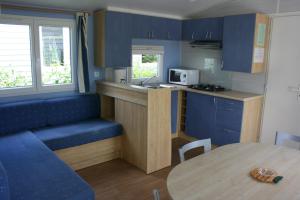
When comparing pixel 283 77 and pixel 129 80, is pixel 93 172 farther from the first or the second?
pixel 283 77

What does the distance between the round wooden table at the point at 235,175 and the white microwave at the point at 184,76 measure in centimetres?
252

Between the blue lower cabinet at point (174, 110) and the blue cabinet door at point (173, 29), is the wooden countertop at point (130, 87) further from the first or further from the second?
the blue cabinet door at point (173, 29)

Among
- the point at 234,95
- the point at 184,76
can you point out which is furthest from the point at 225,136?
the point at 184,76

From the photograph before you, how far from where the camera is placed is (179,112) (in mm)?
4809

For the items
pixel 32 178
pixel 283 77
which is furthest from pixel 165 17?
pixel 32 178

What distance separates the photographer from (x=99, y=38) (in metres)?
3.92

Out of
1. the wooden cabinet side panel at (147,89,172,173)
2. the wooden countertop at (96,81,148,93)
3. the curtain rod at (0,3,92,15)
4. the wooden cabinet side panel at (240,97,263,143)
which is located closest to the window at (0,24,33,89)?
the curtain rod at (0,3,92,15)

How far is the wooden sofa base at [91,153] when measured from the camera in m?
3.31

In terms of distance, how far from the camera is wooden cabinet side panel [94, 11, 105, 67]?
3.82 metres

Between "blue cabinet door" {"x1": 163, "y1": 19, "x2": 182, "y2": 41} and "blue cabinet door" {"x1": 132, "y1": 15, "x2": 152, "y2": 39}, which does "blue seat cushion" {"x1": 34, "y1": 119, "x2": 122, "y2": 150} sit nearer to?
"blue cabinet door" {"x1": 132, "y1": 15, "x2": 152, "y2": 39}

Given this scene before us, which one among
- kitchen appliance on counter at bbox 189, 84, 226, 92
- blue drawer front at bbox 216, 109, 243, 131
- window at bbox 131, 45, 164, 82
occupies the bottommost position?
blue drawer front at bbox 216, 109, 243, 131

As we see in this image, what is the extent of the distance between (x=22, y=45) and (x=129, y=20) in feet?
5.09

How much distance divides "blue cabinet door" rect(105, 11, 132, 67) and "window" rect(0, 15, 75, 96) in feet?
1.75

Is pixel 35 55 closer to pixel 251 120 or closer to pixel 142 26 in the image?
pixel 142 26
